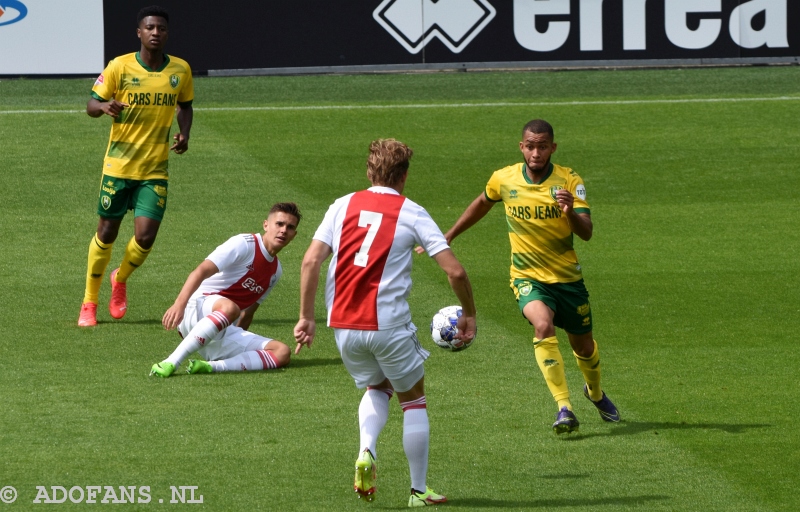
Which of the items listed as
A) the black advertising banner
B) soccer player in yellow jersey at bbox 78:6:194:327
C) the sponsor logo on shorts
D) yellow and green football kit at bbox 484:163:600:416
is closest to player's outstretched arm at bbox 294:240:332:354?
yellow and green football kit at bbox 484:163:600:416

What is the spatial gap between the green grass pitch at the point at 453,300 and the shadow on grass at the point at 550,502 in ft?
0.06

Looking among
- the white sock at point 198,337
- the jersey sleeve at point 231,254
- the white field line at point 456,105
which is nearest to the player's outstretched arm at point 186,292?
the jersey sleeve at point 231,254

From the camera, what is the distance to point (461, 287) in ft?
19.0

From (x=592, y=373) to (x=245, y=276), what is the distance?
2.79 m

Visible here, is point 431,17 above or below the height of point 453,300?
above

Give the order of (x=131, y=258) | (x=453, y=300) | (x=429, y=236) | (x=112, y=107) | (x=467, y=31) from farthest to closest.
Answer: (x=467, y=31) < (x=453, y=300) < (x=131, y=258) < (x=112, y=107) < (x=429, y=236)

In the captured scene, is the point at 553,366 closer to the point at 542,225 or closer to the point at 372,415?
the point at 542,225

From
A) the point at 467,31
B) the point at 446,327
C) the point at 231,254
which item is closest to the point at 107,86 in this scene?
the point at 231,254

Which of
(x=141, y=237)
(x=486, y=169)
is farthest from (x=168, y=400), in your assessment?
(x=486, y=169)

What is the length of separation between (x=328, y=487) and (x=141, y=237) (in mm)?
4322

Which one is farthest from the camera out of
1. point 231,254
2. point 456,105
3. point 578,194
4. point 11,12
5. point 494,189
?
point 456,105

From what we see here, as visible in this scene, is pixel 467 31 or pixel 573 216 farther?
pixel 467 31

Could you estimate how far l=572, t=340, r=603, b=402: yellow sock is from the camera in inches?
299

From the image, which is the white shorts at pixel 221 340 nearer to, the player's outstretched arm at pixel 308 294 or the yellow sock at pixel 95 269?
the yellow sock at pixel 95 269
